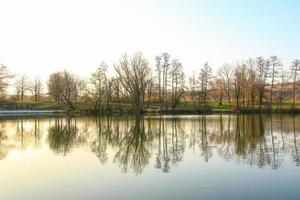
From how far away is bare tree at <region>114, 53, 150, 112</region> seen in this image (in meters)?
69.7

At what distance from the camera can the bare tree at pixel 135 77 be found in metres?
69.7

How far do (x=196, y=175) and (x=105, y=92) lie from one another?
204 ft

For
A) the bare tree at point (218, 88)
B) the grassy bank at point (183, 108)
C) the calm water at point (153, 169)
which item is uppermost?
the bare tree at point (218, 88)

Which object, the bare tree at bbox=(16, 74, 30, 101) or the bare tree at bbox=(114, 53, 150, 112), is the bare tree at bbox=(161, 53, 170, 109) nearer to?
the bare tree at bbox=(114, 53, 150, 112)

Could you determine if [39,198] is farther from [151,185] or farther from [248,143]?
[248,143]

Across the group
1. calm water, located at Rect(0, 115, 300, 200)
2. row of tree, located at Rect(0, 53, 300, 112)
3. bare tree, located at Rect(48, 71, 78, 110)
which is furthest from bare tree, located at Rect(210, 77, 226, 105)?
calm water, located at Rect(0, 115, 300, 200)

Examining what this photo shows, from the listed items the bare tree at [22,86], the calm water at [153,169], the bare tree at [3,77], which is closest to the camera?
the calm water at [153,169]

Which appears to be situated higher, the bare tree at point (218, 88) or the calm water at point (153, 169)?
the bare tree at point (218, 88)

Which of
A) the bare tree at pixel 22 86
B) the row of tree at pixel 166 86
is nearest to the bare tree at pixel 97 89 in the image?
the row of tree at pixel 166 86

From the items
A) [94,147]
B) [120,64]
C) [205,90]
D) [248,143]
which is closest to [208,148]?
[248,143]

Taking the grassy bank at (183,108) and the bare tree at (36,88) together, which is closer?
the grassy bank at (183,108)

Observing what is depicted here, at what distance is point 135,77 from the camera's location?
232 ft

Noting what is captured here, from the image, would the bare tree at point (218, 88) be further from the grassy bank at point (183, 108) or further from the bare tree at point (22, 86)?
the bare tree at point (22, 86)

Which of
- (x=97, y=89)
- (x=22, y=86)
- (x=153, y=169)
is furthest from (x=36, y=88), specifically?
(x=153, y=169)
